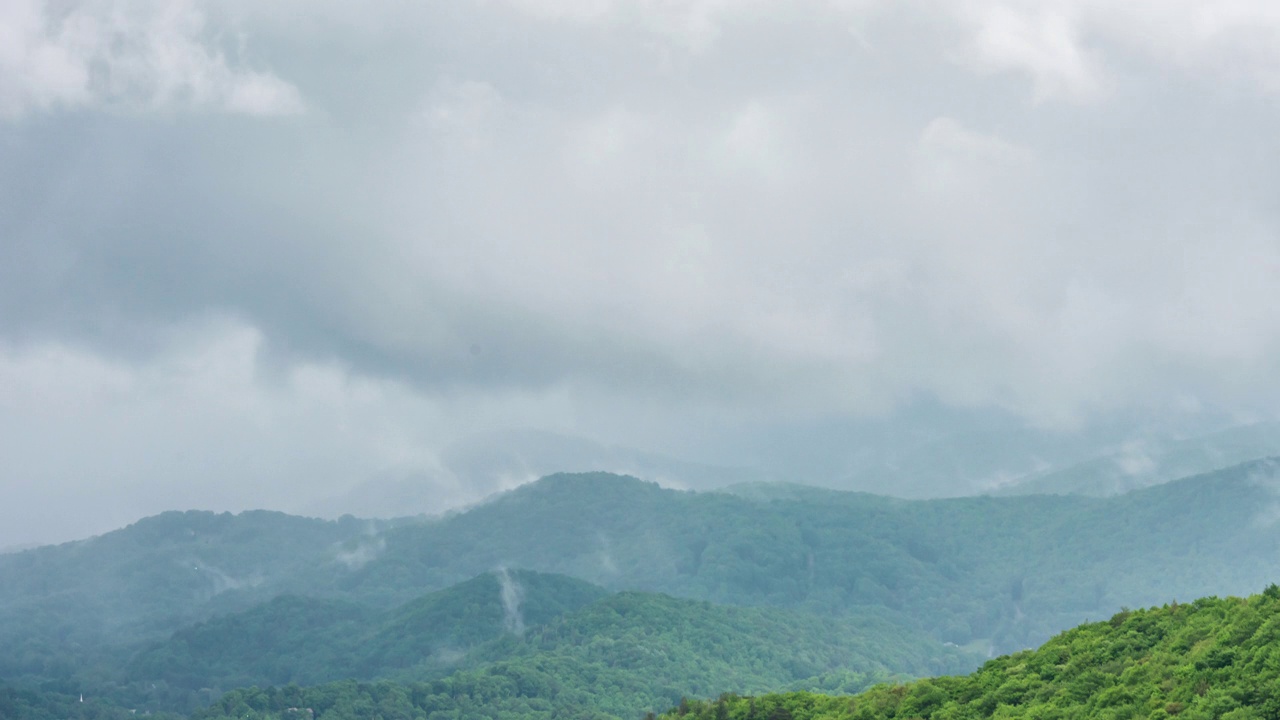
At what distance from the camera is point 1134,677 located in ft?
285

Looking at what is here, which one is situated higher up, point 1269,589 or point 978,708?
point 1269,589

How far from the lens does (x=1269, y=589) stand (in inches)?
3543

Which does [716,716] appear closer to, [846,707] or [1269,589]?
[846,707]

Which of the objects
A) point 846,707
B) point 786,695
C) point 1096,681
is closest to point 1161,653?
point 1096,681

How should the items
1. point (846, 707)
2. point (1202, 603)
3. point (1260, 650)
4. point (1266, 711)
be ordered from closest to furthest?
point (1266, 711) < point (1260, 650) < point (1202, 603) < point (846, 707)

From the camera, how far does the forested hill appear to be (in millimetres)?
77250

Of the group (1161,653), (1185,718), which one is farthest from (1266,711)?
(1161,653)

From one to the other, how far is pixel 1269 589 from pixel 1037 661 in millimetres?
16209

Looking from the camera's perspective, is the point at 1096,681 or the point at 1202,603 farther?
the point at 1202,603

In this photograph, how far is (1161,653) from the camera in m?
89.9

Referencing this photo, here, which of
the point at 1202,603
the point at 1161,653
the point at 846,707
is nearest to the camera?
the point at 1161,653

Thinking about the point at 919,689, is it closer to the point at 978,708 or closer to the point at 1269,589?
the point at 978,708

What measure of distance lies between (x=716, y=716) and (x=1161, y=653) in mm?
48067

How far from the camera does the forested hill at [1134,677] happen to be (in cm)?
7725
